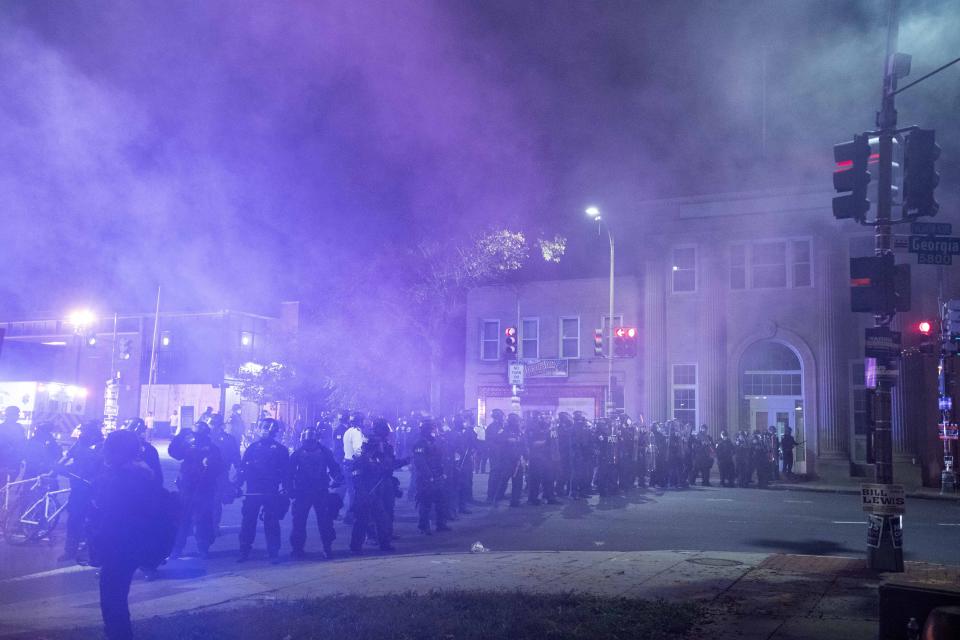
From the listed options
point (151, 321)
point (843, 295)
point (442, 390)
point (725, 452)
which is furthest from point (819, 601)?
point (151, 321)

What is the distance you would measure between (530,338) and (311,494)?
850 inches

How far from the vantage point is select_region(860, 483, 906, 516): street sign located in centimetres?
792

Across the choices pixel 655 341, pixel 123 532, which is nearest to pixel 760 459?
pixel 655 341

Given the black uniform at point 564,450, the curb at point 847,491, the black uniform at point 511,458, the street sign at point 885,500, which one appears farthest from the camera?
the curb at point 847,491

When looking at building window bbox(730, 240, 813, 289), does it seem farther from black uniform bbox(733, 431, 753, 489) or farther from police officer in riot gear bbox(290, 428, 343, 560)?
police officer in riot gear bbox(290, 428, 343, 560)

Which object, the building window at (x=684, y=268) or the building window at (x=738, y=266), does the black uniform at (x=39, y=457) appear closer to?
the building window at (x=684, y=268)

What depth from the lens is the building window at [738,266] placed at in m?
25.8

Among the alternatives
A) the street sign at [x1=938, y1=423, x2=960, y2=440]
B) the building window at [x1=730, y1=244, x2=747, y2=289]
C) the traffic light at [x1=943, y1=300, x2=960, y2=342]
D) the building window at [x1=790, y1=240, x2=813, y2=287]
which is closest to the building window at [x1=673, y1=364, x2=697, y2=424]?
the building window at [x1=730, y1=244, x2=747, y2=289]

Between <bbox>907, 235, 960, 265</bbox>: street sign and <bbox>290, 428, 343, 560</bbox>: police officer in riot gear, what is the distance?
7312 mm

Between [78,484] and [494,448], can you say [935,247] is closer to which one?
[494,448]

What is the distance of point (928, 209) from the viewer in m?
8.12

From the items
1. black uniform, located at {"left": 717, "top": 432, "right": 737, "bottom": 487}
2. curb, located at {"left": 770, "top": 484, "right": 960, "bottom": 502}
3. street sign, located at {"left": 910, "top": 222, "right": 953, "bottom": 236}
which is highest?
street sign, located at {"left": 910, "top": 222, "right": 953, "bottom": 236}

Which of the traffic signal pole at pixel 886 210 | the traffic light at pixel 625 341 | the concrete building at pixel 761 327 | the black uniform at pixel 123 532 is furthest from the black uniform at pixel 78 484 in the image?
the concrete building at pixel 761 327

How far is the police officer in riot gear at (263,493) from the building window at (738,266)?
20.1m
